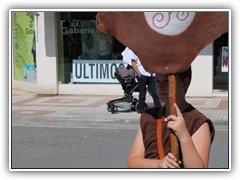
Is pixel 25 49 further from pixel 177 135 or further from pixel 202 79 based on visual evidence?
pixel 177 135

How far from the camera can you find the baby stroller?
32.1 feet

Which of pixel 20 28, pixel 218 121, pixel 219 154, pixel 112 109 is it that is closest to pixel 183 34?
pixel 219 154

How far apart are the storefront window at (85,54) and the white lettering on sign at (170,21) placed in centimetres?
1045

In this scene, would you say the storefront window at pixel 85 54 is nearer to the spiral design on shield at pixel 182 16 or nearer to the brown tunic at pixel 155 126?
the brown tunic at pixel 155 126

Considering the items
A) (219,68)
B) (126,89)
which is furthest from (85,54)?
(219,68)

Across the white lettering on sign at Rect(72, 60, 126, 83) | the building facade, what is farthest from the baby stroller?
the white lettering on sign at Rect(72, 60, 126, 83)

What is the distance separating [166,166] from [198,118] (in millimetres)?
283

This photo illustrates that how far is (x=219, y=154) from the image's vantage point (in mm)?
6820

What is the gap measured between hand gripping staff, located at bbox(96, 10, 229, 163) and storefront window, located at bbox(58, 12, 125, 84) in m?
10.4

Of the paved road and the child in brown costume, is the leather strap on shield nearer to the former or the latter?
the child in brown costume

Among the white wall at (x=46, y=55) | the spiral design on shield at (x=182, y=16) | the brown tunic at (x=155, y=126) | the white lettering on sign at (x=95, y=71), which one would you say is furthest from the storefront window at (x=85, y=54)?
the spiral design on shield at (x=182, y=16)

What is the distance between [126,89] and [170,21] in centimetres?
772

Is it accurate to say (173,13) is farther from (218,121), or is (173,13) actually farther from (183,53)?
(218,121)
